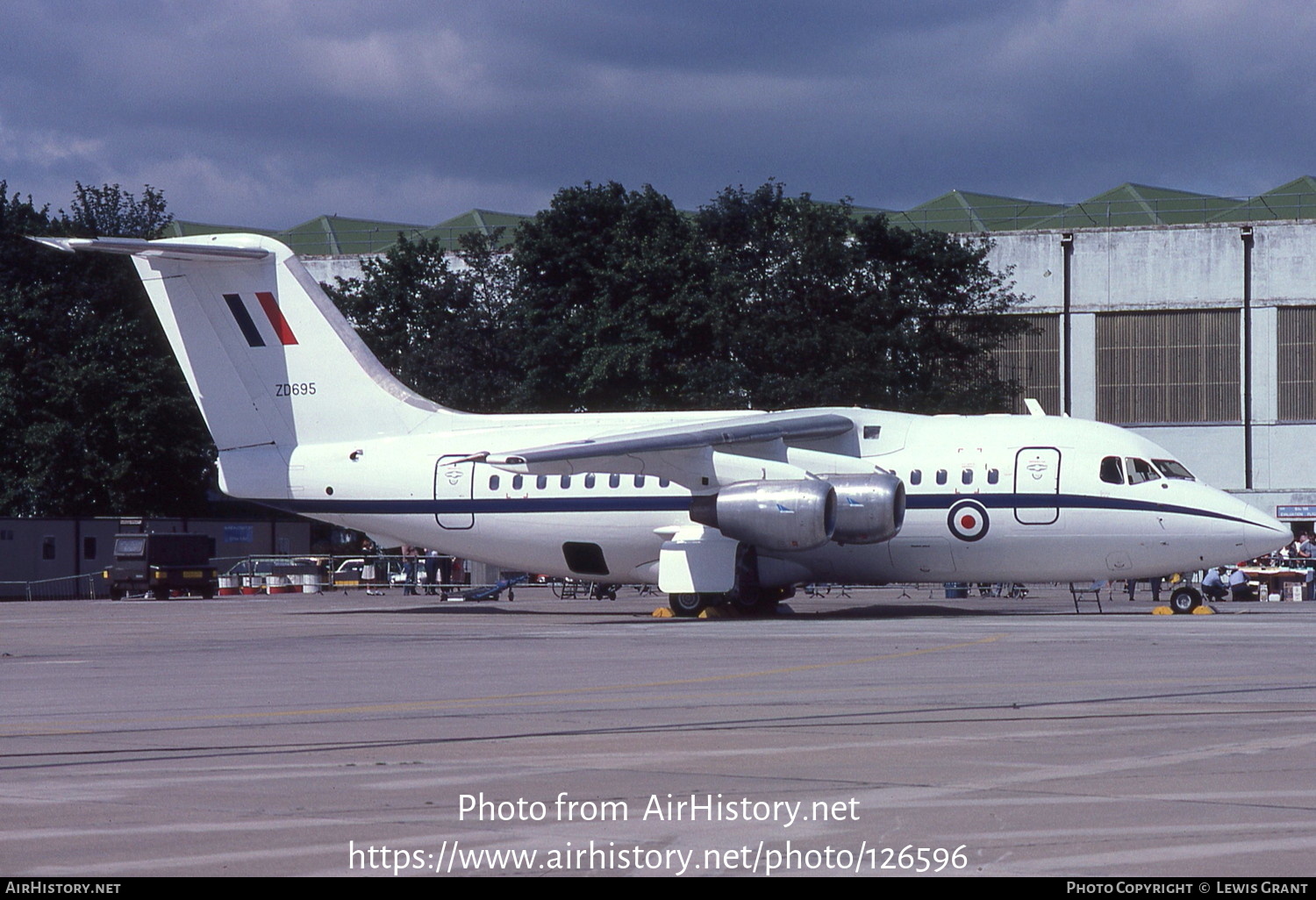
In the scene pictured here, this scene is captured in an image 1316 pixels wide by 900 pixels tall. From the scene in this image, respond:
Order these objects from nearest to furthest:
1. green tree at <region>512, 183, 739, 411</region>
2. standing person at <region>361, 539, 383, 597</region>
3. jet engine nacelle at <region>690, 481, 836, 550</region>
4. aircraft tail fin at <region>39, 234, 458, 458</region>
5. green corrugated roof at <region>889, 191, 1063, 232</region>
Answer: jet engine nacelle at <region>690, 481, 836, 550</region> → aircraft tail fin at <region>39, 234, 458, 458</region> → standing person at <region>361, 539, 383, 597</region> → green tree at <region>512, 183, 739, 411</region> → green corrugated roof at <region>889, 191, 1063, 232</region>

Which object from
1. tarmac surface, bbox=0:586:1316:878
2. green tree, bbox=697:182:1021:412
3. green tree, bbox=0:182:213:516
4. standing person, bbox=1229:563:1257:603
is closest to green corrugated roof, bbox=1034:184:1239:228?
green tree, bbox=697:182:1021:412

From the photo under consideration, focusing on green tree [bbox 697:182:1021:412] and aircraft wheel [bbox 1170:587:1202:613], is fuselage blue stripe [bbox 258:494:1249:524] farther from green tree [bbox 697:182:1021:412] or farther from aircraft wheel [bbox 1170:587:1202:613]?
green tree [bbox 697:182:1021:412]

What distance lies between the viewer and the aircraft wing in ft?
96.1

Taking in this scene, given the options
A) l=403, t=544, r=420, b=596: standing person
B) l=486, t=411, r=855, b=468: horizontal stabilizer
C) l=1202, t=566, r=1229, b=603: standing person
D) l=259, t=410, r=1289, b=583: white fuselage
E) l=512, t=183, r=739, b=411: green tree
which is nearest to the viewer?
l=486, t=411, r=855, b=468: horizontal stabilizer

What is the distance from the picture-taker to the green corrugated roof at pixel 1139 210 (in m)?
75.6

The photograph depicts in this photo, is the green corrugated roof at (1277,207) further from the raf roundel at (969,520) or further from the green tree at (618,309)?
the raf roundel at (969,520)

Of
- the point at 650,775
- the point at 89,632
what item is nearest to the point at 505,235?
the point at 89,632

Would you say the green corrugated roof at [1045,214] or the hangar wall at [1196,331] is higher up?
the green corrugated roof at [1045,214]

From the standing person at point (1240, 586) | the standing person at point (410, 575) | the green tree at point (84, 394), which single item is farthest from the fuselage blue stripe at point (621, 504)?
the green tree at point (84, 394)

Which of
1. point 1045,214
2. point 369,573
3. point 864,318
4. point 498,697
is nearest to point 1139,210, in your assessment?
point 1045,214

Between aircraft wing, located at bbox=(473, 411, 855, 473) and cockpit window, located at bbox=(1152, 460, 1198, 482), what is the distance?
6.09 m

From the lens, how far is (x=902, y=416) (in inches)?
1276

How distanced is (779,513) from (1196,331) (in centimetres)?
4512

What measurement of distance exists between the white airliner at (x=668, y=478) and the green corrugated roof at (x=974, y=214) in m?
48.0
